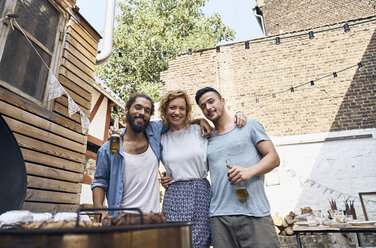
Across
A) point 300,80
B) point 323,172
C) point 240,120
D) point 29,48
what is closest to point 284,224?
point 323,172

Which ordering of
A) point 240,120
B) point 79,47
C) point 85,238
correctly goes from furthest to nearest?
point 79,47, point 240,120, point 85,238

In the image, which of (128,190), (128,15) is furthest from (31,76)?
(128,15)

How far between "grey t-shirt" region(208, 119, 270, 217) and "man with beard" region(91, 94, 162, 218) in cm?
47

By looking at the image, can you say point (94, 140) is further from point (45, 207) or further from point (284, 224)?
point (284, 224)

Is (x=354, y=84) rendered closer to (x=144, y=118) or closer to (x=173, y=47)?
(x=144, y=118)

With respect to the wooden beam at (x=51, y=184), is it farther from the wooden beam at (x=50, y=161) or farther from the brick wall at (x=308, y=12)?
the brick wall at (x=308, y=12)

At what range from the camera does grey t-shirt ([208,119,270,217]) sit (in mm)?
1732

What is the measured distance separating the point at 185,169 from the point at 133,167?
1.36 feet

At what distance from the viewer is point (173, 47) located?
41.5 feet

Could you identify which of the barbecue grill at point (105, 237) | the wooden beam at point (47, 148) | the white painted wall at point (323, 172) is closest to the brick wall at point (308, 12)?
the white painted wall at point (323, 172)

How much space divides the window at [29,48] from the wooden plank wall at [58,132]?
0.59 feet

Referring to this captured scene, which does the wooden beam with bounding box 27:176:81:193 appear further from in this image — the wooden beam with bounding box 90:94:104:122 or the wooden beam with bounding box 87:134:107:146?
the wooden beam with bounding box 90:94:104:122

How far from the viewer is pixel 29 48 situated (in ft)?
10.7

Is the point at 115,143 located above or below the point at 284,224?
above
